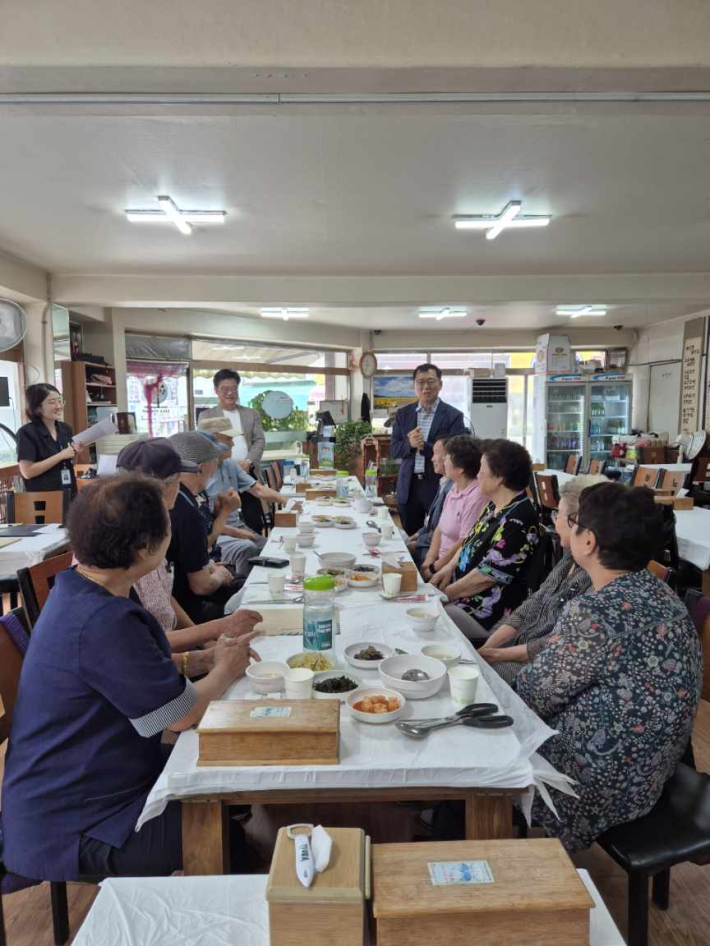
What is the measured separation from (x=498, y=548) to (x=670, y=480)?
353cm

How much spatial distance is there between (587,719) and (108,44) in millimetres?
2597

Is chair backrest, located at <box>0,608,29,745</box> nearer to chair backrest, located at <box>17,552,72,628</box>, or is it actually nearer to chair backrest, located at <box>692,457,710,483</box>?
chair backrest, located at <box>17,552,72,628</box>

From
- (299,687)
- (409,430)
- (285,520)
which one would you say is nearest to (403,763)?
(299,687)

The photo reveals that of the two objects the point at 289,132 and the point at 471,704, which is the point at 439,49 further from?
the point at 471,704

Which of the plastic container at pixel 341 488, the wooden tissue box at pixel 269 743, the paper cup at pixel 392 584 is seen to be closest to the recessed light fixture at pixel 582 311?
the plastic container at pixel 341 488

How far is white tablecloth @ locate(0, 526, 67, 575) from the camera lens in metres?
2.84

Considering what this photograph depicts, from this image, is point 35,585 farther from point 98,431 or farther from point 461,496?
point 461,496

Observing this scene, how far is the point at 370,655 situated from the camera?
158 centimetres

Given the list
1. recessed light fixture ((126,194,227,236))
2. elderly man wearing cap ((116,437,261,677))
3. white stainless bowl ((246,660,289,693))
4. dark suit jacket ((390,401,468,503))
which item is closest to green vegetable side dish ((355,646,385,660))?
white stainless bowl ((246,660,289,693))

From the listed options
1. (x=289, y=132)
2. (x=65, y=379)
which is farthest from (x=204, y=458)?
(x=65, y=379)

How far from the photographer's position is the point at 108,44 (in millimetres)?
2074

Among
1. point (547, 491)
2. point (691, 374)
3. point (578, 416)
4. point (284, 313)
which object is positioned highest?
point (284, 313)

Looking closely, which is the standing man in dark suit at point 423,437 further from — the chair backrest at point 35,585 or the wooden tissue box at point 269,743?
the wooden tissue box at point 269,743

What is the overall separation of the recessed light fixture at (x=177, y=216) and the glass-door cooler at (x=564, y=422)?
755 centimetres
